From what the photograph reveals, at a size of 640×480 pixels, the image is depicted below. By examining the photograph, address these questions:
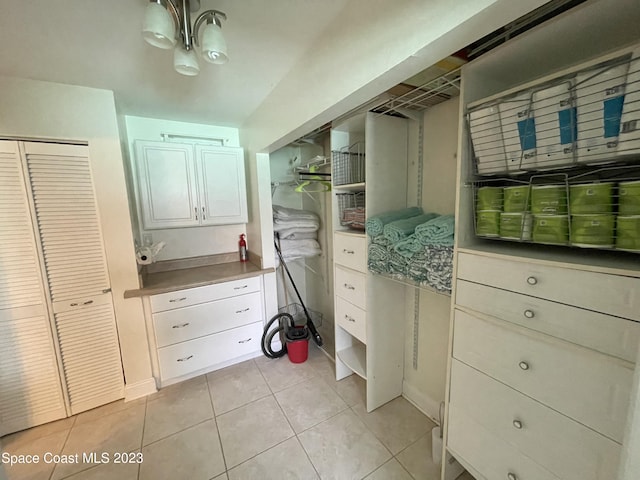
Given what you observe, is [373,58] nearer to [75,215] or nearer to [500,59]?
[500,59]

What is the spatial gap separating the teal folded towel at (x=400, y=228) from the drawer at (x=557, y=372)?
1.62 feet

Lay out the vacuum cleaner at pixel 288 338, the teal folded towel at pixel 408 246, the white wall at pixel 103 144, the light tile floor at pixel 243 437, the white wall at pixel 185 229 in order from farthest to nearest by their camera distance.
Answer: the vacuum cleaner at pixel 288 338 → the white wall at pixel 185 229 → the white wall at pixel 103 144 → the light tile floor at pixel 243 437 → the teal folded towel at pixel 408 246

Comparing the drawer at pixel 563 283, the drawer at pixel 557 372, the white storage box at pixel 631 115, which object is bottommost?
the drawer at pixel 557 372

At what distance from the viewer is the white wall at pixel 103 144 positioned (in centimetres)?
154

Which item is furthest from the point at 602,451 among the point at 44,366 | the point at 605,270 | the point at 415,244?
the point at 44,366

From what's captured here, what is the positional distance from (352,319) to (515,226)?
46.3 inches

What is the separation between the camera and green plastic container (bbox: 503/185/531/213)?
94 cm

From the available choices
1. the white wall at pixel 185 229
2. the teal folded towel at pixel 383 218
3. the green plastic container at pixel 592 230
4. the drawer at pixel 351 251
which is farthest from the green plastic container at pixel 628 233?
Result: the white wall at pixel 185 229

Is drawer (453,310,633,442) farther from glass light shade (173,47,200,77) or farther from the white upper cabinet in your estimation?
the white upper cabinet

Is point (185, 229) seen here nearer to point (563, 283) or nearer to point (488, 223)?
point (488, 223)

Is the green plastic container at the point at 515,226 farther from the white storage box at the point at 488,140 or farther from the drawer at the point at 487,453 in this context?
the drawer at the point at 487,453

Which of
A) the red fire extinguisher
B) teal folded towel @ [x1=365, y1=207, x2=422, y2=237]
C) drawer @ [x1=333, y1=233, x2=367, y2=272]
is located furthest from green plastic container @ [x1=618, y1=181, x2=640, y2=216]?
the red fire extinguisher

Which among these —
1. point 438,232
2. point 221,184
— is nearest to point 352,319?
point 438,232

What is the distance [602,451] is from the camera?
75cm
